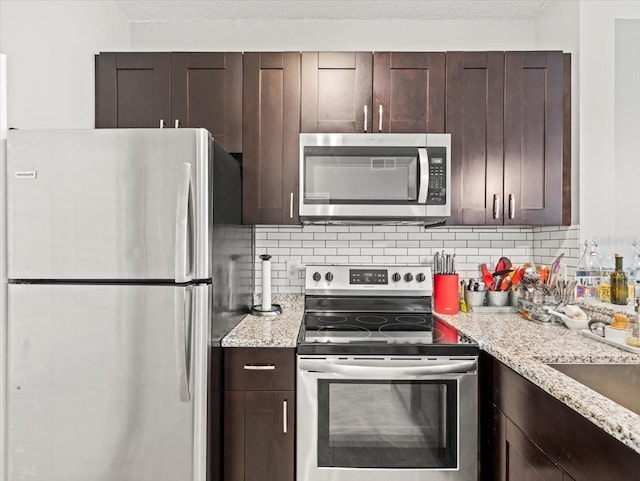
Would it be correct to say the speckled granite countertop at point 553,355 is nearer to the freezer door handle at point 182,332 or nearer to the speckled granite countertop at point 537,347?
the speckled granite countertop at point 537,347

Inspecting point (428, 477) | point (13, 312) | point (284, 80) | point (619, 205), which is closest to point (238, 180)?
point (284, 80)

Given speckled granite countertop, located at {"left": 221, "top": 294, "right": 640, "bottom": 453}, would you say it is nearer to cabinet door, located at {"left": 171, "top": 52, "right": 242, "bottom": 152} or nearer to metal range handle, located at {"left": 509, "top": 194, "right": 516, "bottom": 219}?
metal range handle, located at {"left": 509, "top": 194, "right": 516, "bottom": 219}

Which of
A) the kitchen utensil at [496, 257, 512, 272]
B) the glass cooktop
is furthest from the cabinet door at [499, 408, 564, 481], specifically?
the kitchen utensil at [496, 257, 512, 272]

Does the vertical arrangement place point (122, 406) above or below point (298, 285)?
below

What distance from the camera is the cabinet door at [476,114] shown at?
7.27 ft

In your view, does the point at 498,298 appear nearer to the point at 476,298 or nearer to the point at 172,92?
the point at 476,298

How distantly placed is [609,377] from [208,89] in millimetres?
2198

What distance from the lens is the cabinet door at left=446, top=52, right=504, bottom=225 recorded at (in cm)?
222

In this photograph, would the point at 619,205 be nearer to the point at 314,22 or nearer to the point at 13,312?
the point at 314,22

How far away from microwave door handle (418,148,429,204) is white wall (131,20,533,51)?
91 centimetres

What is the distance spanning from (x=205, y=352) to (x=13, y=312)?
0.73 meters

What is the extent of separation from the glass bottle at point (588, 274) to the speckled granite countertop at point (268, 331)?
1.45m

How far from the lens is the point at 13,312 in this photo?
1.57 m

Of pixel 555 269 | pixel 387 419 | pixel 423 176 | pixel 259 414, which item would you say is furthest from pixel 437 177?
pixel 259 414
